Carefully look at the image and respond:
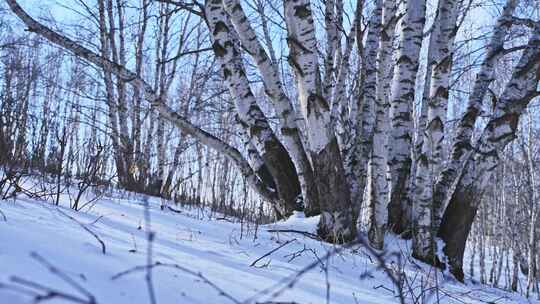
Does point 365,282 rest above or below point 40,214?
below

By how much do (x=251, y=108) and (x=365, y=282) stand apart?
7.23 ft

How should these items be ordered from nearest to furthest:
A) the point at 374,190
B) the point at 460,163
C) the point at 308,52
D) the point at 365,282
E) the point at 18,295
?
the point at 18,295
the point at 365,282
the point at 308,52
the point at 374,190
the point at 460,163

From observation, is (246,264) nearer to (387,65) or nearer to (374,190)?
(374,190)

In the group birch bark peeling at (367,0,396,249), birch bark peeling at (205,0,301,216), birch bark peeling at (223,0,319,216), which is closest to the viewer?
birch bark peeling at (223,0,319,216)

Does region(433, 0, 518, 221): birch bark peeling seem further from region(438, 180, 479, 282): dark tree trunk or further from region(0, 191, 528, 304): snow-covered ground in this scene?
region(0, 191, 528, 304): snow-covered ground

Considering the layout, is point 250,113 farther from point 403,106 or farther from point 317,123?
point 403,106

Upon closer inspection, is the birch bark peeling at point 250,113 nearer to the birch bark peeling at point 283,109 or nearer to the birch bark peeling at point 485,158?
the birch bark peeling at point 283,109

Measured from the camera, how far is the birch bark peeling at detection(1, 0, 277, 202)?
152 inches

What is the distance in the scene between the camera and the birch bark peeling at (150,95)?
3871mm

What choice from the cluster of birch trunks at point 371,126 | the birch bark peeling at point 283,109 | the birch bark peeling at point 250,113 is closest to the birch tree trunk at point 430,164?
the cluster of birch trunks at point 371,126

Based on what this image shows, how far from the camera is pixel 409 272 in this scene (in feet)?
10.7

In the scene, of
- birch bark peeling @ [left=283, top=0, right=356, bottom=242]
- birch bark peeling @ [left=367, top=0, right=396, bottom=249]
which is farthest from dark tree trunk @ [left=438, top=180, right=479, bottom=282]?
birch bark peeling @ [left=283, top=0, right=356, bottom=242]

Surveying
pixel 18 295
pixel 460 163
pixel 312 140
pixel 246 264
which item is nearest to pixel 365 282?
pixel 246 264

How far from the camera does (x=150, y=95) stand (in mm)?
4094
